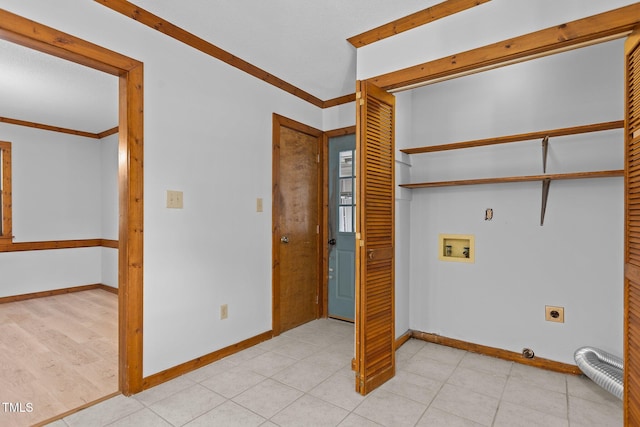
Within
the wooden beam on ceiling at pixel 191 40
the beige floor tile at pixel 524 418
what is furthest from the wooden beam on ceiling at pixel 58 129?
the beige floor tile at pixel 524 418

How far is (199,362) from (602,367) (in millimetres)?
2711

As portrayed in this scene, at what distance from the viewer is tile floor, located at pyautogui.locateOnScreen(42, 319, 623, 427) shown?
188cm

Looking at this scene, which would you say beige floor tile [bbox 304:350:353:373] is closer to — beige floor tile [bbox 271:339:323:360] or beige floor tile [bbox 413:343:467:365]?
beige floor tile [bbox 271:339:323:360]

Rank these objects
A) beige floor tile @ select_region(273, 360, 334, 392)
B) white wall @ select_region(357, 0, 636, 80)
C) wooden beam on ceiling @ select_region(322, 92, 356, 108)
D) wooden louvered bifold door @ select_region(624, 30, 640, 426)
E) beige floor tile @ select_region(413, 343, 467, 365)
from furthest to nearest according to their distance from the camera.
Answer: wooden beam on ceiling @ select_region(322, 92, 356, 108)
beige floor tile @ select_region(413, 343, 467, 365)
beige floor tile @ select_region(273, 360, 334, 392)
white wall @ select_region(357, 0, 636, 80)
wooden louvered bifold door @ select_region(624, 30, 640, 426)

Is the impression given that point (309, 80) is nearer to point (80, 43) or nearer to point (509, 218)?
point (80, 43)

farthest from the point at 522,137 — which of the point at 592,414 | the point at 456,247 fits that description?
the point at 592,414

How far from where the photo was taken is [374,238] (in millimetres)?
2289

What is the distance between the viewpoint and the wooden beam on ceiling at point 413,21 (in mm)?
2041

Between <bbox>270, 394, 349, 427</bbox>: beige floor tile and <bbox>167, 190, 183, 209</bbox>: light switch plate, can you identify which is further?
<bbox>167, 190, 183, 209</bbox>: light switch plate

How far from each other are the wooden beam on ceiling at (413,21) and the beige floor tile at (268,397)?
249 cm

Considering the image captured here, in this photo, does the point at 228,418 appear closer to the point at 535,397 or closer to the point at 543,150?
the point at 535,397

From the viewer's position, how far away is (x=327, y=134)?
3.79 metres

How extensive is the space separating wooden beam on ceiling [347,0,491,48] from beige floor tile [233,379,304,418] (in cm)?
249

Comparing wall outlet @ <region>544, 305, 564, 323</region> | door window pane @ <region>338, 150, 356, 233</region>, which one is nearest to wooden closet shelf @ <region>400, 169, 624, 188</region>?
door window pane @ <region>338, 150, 356, 233</region>
